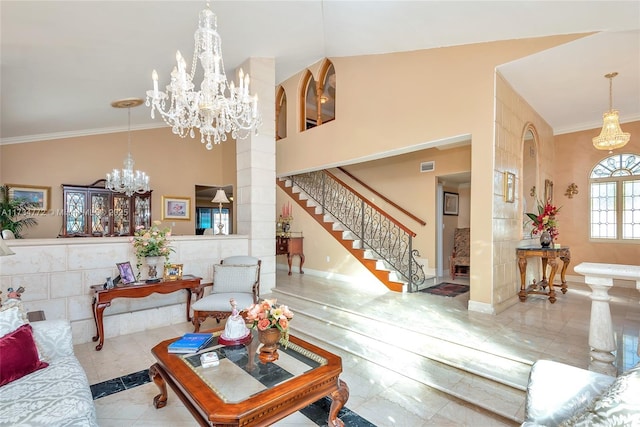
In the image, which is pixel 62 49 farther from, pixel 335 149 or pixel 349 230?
pixel 349 230

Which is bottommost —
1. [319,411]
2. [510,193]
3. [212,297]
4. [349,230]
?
[319,411]

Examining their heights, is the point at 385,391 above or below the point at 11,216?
below

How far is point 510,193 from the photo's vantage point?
4.24 meters

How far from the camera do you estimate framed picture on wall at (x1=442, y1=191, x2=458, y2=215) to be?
7.02 m

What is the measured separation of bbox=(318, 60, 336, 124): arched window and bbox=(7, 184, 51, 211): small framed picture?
5.72 m

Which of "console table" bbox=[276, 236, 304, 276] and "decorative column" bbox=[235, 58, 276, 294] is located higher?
"decorative column" bbox=[235, 58, 276, 294]

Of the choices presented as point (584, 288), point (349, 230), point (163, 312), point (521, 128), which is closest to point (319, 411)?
point (163, 312)

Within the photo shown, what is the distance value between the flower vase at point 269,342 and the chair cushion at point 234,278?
6.05 ft

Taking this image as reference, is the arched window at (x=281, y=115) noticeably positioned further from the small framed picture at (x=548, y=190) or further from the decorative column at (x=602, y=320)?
the decorative column at (x=602, y=320)

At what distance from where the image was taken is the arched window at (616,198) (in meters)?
5.50

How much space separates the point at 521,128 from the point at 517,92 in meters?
0.55

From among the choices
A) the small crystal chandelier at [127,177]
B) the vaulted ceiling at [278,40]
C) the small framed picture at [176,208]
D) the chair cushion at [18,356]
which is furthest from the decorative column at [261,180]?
the chair cushion at [18,356]

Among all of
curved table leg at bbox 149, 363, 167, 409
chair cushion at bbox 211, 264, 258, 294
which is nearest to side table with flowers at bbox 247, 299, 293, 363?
curved table leg at bbox 149, 363, 167, 409

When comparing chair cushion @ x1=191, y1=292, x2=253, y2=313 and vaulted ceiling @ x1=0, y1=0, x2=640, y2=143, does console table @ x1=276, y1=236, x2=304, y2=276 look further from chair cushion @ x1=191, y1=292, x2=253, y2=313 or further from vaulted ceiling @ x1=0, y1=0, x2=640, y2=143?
vaulted ceiling @ x1=0, y1=0, x2=640, y2=143
